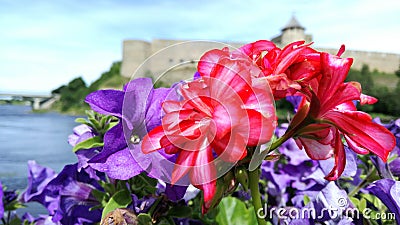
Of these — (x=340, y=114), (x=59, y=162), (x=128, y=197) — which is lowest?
(x=59, y=162)

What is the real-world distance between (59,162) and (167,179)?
1.25 ft

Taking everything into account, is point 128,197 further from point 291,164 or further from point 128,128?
point 291,164

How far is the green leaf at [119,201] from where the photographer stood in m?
0.34

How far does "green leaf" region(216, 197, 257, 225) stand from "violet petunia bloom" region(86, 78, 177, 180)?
156mm

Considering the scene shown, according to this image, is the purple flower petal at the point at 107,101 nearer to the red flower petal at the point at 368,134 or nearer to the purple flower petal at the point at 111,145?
the purple flower petal at the point at 111,145

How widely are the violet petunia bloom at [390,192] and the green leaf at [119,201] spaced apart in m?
0.19

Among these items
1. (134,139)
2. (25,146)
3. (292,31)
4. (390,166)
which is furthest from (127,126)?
(292,31)

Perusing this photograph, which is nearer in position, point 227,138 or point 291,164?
point 227,138

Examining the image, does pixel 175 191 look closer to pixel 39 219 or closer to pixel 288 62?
pixel 288 62

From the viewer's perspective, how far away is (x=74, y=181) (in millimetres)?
424

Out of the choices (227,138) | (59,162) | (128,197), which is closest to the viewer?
(227,138)

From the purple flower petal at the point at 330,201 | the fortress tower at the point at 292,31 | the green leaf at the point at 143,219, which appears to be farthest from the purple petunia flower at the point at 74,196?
the fortress tower at the point at 292,31

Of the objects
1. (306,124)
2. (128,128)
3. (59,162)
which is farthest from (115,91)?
(59,162)

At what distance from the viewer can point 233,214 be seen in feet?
1.43
